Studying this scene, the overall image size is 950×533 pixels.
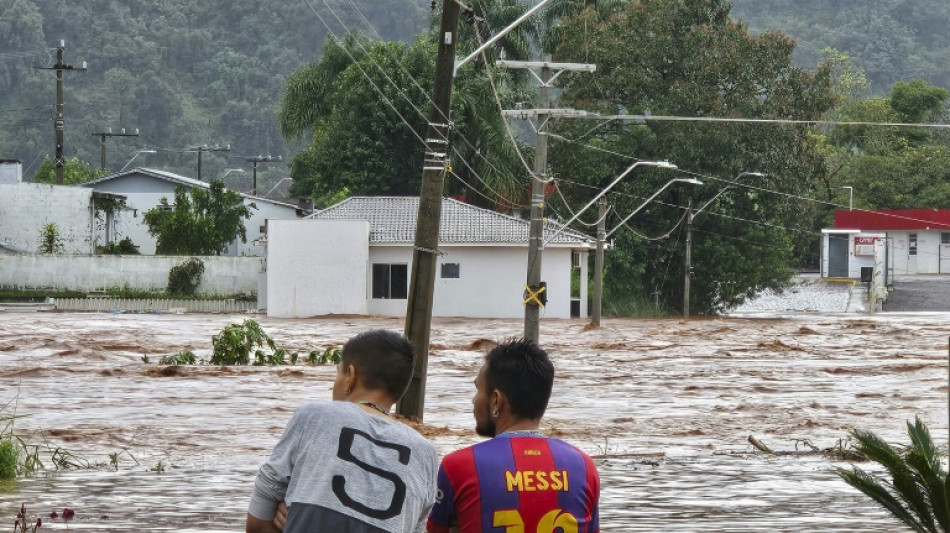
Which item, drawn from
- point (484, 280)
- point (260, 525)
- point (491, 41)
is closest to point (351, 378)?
point (260, 525)

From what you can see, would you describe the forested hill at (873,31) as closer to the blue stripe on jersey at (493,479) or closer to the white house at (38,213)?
the white house at (38,213)

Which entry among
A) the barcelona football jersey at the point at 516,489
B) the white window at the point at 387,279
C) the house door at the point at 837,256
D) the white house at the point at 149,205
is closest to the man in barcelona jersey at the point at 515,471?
the barcelona football jersey at the point at 516,489

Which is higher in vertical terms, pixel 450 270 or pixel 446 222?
pixel 446 222

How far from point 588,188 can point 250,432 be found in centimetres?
5081

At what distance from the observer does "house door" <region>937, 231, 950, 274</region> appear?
101375 millimetres

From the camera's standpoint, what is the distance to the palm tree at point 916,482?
8.14m

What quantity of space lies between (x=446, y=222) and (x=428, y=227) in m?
44.8

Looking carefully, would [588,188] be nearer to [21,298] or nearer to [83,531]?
[21,298]

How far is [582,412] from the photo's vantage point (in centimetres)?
2456

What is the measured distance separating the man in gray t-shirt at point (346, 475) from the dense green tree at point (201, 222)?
217ft

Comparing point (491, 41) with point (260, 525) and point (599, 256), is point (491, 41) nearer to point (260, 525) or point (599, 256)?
point (260, 525)

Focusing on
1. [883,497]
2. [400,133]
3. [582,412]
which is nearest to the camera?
[883,497]

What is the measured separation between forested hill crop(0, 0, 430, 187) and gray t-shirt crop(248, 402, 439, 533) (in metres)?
134

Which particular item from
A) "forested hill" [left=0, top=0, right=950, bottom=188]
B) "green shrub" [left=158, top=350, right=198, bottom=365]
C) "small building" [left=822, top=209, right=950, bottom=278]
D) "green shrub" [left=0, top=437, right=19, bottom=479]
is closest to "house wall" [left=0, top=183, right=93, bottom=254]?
"green shrub" [left=158, top=350, right=198, bottom=365]
